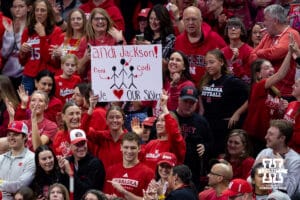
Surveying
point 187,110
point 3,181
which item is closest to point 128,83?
point 187,110

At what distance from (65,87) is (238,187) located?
4468mm

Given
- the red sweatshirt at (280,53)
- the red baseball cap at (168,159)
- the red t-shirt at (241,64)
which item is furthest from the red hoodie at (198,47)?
the red baseball cap at (168,159)

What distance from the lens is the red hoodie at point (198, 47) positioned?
65.7 feet

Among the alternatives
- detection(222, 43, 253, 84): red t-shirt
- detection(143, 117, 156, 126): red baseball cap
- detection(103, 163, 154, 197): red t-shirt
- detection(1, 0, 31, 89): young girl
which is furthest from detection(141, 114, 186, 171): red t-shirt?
detection(1, 0, 31, 89): young girl

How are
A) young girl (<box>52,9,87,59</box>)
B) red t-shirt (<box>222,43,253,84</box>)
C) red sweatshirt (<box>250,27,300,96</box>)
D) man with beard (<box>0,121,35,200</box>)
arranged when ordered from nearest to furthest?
1. man with beard (<box>0,121,35,200</box>)
2. red sweatshirt (<box>250,27,300,96</box>)
3. red t-shirt (<box>222,43,253,84</box>)
4. young girl (<box>52,9,87,59</box>)

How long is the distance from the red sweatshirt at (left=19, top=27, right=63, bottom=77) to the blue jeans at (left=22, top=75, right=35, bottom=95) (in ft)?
0.18

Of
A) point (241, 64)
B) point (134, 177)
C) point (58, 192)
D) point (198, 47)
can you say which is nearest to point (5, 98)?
point (198, 47)

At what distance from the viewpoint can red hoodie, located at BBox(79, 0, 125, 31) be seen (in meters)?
21.4

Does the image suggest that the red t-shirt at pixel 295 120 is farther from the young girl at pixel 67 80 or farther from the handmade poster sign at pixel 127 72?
the young girl at pixel 67 80

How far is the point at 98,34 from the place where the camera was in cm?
2055

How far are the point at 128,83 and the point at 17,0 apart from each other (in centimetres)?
369

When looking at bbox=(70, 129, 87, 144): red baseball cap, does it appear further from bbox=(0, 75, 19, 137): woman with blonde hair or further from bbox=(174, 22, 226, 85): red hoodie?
bbox=(174, 22, 226, 85): red hoodie

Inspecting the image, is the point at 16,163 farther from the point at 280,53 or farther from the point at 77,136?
the point at 280,53

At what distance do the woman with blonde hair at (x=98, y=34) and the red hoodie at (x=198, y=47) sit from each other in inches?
32.2
